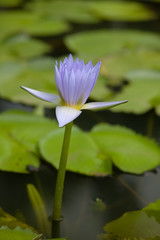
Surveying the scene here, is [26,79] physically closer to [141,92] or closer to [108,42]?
[141,92]

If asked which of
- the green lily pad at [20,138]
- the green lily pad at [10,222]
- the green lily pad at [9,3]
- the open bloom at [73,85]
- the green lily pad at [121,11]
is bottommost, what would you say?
the green lily pad at [10,222]

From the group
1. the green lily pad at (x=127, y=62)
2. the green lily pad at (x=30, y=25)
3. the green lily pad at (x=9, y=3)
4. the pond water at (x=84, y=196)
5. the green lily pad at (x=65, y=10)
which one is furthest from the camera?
the green lily pad at (x=9, y=3)

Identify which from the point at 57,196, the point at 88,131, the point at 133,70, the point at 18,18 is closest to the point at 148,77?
the point at 133,70

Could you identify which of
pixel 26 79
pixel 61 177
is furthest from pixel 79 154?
pixel 26 79

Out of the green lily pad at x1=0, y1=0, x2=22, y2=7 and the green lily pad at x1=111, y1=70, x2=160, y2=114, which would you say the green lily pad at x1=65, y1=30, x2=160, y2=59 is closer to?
the green lily pad at x1=111, y1=70, x2=160, y2=114

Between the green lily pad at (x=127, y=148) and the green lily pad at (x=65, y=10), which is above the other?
the green lily pad at (x=65, y=10)

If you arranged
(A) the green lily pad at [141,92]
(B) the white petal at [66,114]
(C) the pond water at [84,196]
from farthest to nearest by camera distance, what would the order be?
1. (A) the green lily pad at [141,92]
2. (C) the pond water at [84,196]
3. (B) the white petal at [66,114]

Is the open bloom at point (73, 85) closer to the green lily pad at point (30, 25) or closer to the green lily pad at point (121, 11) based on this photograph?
the green lily pad at point (30, 25)

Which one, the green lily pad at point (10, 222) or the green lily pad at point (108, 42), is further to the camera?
the green lily pad at point (108, 42)

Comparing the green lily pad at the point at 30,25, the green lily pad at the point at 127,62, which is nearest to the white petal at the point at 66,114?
the green lily pad at the point at 127,62
